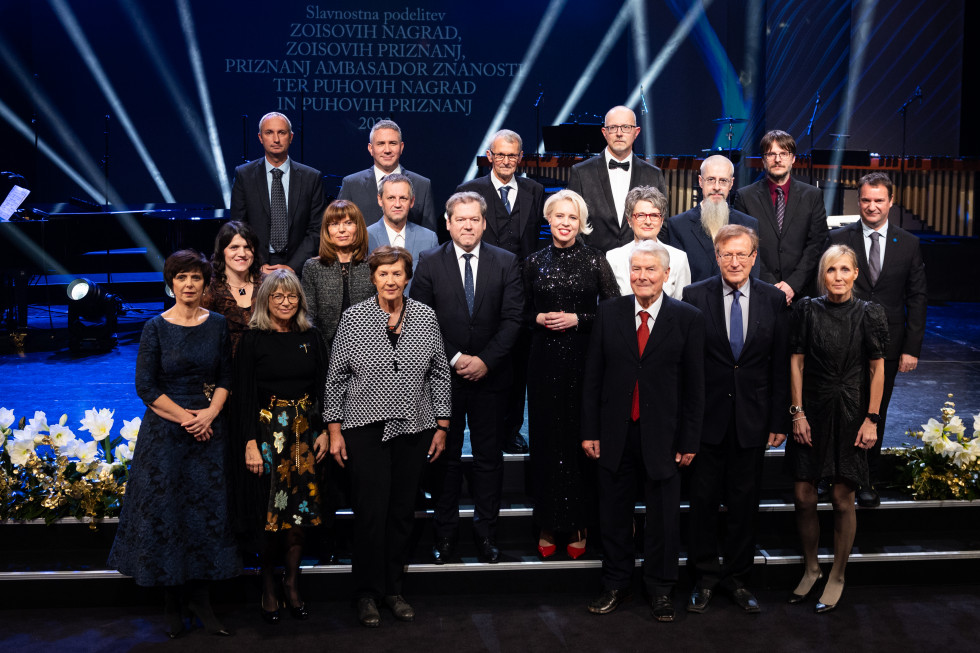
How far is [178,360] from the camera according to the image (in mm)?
3715

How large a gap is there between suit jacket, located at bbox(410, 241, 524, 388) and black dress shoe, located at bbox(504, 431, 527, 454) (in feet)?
2.30

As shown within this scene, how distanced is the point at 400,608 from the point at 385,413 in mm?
830

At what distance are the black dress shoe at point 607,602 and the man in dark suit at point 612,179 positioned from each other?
1.74 metres

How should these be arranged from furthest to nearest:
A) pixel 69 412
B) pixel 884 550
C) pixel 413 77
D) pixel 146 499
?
pixel 413 77 → pixel 69 412 → pixel 884 550 → pixel 146 499

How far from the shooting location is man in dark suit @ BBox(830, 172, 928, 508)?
4531 mm

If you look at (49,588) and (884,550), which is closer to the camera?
(49,588)

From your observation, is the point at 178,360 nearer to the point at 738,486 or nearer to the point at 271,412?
the point at 271,412

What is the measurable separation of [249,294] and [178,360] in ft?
1.58

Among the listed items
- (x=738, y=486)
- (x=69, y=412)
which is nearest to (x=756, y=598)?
(x=738, y=486)

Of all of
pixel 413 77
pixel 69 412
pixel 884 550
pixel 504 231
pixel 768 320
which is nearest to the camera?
pixel 768 320

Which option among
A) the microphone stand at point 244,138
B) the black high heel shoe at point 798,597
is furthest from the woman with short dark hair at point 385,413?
the microphone stand at point 244,138

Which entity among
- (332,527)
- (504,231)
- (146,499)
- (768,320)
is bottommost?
(332,527)

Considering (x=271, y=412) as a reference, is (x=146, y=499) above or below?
below

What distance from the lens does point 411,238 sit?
14.9 feet
